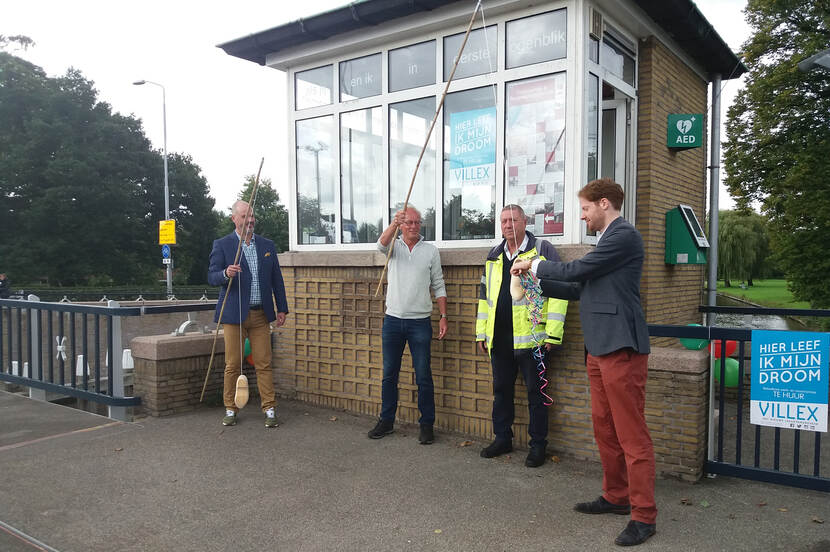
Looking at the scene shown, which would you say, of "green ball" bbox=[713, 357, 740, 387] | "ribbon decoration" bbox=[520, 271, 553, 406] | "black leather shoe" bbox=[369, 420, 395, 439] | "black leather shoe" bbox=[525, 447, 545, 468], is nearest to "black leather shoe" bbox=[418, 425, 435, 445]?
"black leather shoe" bbox=[369, 420, 395, 439]

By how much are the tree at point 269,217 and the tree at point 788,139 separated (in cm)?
3360

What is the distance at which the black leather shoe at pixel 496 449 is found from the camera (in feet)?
16.3

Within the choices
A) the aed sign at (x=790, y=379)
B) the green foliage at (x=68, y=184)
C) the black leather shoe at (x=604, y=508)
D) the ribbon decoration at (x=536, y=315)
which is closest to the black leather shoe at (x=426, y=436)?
the ribbon decoration at (x=536, y=315)

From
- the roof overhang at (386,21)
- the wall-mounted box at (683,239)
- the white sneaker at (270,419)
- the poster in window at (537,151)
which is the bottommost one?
the white sneaker at (270,419)

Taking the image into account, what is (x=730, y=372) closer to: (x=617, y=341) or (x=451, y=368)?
(x=451, y=368)

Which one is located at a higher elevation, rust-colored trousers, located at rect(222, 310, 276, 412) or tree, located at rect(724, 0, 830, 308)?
tree, located at rect(724, 0, 830, 308)

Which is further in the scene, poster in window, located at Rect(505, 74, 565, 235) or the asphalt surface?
poster in window, located at Rect(505, 74, 565, 235)

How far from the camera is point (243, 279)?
5898mm

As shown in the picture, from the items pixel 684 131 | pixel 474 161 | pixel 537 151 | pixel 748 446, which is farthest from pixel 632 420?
pixel 684 131

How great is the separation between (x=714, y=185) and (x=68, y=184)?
120ft

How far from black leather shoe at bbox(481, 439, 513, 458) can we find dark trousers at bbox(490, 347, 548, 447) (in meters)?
0.04

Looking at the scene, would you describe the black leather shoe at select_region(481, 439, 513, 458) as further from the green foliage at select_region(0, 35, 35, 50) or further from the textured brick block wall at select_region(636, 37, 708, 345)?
the green foliage at select_region(0, 35, 35, 50)

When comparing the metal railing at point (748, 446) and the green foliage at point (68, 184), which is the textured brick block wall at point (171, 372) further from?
the green foliage at point (68, 184)

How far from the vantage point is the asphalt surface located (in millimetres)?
3508
